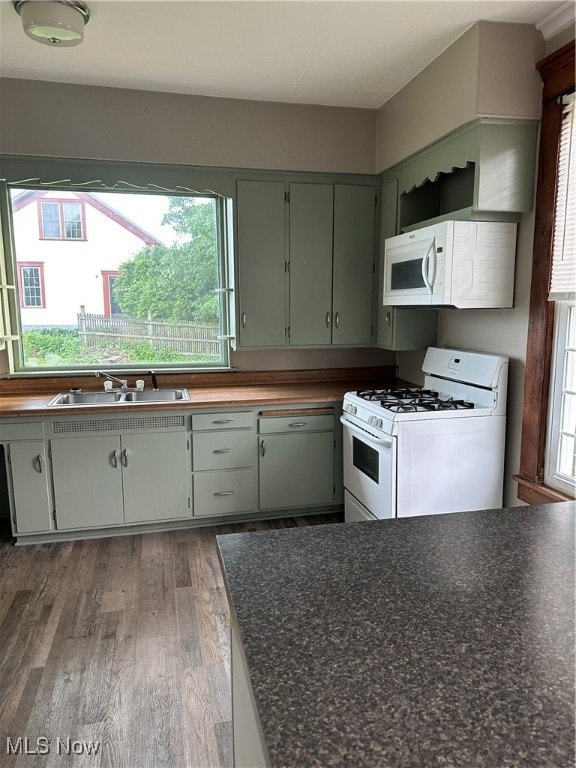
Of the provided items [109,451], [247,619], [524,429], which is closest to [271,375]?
[109,451]

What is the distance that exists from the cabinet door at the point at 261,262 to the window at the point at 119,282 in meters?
0.25

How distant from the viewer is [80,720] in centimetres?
183

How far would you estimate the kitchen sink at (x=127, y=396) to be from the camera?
134 inches

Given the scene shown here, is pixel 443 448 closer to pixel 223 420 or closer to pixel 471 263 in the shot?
pixel 471 263

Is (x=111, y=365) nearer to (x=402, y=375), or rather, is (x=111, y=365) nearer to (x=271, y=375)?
(x=271, y=375)

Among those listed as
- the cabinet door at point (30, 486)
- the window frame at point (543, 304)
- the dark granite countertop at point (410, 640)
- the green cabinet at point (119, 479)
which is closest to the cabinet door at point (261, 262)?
the green cabinet at point (119, 479)

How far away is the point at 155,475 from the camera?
10.6 feet

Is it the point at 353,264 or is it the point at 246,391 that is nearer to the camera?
the point at 246,391

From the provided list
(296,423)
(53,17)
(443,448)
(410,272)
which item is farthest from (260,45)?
(443,448)

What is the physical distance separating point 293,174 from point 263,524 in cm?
236

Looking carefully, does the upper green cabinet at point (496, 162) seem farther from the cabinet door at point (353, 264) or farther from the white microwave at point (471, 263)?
the cabinet door at point (353, 264)

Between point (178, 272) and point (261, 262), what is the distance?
613 mm

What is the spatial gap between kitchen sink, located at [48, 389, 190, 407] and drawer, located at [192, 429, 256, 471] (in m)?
0.31

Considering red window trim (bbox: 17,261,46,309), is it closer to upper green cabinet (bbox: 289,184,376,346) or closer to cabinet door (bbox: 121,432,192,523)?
cabinet door (bbox: 121,432,192,523)
